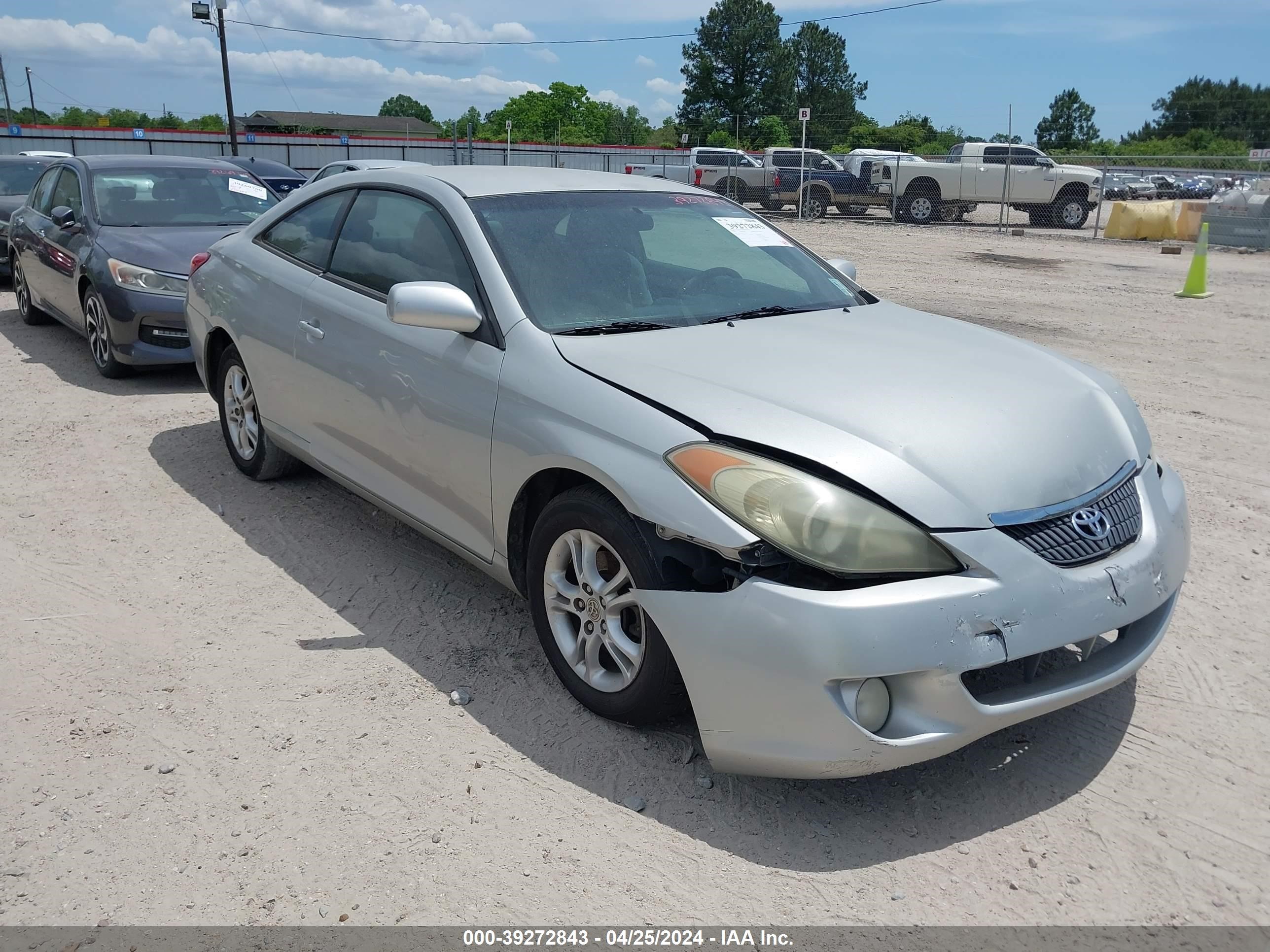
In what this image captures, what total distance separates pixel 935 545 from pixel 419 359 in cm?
202

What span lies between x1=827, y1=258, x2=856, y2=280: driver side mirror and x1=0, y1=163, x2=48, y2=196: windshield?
39.3 ft

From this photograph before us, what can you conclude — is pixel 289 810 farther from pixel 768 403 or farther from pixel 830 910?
pixel 768 403

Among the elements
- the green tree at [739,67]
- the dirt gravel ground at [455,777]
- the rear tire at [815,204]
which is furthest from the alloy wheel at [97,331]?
the green tree at [739,67]

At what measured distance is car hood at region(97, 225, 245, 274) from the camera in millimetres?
7605

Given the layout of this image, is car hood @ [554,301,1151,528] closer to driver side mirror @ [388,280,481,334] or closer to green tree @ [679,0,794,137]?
driver side mirror @ [388,280,481,334]

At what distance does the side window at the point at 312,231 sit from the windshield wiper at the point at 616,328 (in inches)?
65.2

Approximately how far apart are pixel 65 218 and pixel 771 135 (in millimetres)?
66308

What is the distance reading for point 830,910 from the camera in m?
2.51

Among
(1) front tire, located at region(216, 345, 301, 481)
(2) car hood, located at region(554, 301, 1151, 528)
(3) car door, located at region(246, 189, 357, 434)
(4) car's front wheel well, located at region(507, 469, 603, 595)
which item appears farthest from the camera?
(1) front tire, located at region(216, 345, 301, 481)

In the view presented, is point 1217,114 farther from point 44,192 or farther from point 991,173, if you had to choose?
point 44,192

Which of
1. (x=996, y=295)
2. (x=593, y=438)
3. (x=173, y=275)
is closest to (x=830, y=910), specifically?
(x=593, y=438)

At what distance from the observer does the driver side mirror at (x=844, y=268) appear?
4664 millimetres

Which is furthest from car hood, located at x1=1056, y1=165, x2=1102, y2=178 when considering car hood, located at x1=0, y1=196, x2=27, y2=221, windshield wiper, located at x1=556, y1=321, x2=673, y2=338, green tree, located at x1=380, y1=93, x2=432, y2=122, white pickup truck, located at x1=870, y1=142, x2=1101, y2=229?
green tree, located at x1=380, y1=93, x2=432, y2=122

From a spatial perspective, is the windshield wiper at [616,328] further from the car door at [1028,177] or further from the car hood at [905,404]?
the car door at [1028,177]
